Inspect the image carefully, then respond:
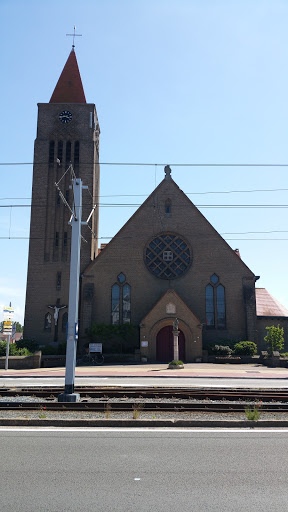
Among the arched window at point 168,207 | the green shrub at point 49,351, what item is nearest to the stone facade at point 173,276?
the arched window at point 168,207

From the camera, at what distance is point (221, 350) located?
35844mm

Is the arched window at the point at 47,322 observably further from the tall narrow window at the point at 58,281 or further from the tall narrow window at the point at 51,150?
the tall narrow window at the point at 51,150

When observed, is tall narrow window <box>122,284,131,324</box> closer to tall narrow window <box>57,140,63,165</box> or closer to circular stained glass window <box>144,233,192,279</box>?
circular stained glass window <box>144,233,192,279</box>

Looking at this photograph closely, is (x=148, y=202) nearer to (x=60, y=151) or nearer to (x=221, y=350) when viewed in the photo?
(x=60, y=151)

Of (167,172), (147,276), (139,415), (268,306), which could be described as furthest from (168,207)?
(139,415)

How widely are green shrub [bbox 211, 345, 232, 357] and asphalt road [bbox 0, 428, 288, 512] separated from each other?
27.0 meters

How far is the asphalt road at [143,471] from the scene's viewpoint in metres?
5.30

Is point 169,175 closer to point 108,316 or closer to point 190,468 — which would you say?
point 108,316

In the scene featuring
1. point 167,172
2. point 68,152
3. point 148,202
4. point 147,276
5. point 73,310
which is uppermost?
point 68,152

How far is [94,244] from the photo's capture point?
147 ft

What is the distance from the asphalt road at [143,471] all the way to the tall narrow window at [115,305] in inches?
1176

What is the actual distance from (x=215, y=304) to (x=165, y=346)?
237 inches

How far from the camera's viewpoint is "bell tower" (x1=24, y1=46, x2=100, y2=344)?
40.5 m

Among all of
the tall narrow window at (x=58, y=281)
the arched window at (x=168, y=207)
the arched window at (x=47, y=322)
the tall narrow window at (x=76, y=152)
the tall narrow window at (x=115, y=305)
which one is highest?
the tall narrow window at (x=76, y=152)
